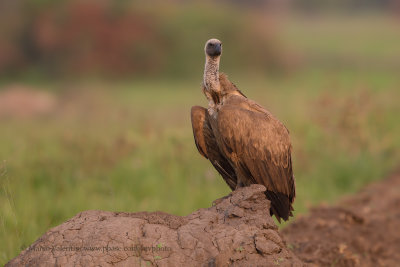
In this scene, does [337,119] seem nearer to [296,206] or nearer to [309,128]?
[309,128]

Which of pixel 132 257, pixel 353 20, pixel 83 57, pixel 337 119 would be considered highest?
pixel 353 20

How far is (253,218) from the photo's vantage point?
4434 millimetres

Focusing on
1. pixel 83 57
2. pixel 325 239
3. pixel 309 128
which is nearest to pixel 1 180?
pixel 325 239

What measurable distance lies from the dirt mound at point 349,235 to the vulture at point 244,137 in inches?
26.0

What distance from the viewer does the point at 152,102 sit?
1938 centimetres

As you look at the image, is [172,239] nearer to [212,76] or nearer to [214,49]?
[212,76]

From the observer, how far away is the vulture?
496 cm

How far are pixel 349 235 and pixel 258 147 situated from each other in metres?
1.92

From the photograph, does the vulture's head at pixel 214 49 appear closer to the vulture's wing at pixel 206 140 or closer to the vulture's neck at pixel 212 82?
the vulture's neck at pixel 212 82

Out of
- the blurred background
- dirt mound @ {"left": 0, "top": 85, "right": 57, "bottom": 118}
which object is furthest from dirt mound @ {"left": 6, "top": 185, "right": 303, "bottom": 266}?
dirt mound @ {"left": 0, "top": 85, "right": 57, "bottom": 118}

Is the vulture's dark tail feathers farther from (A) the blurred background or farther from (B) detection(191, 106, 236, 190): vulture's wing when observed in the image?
(A) the blurred background

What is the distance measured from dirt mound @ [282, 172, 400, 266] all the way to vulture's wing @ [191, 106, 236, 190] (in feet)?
3.15

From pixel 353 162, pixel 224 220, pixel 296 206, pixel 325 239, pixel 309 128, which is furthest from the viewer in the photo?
pixel 309 128

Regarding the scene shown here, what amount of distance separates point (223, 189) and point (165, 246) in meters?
4.00
